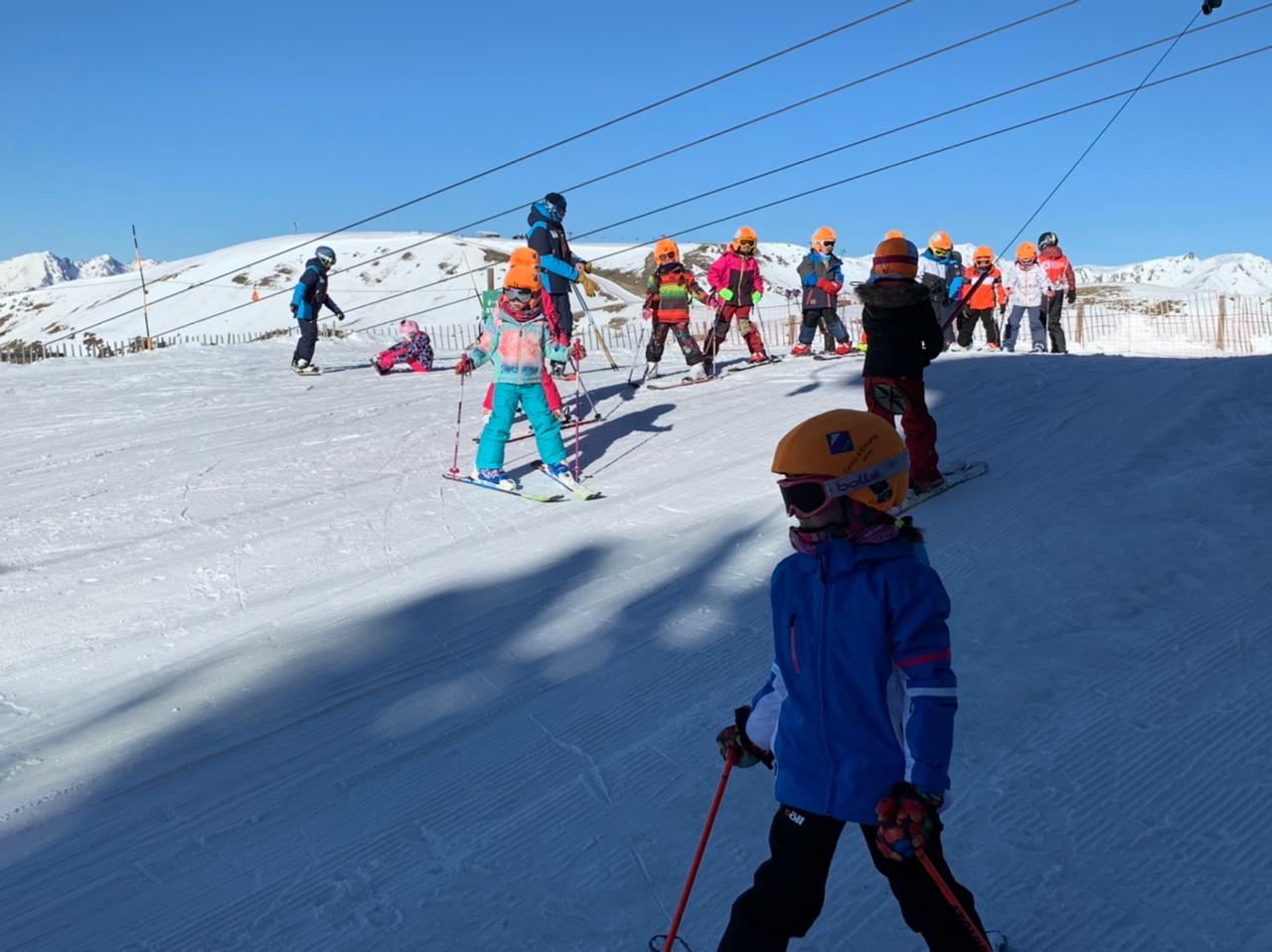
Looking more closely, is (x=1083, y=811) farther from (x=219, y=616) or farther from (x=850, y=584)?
(x=219, y=616)

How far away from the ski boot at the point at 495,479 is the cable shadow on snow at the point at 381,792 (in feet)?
9.40

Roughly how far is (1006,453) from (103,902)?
22.9ft

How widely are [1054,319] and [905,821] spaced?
49.8ft

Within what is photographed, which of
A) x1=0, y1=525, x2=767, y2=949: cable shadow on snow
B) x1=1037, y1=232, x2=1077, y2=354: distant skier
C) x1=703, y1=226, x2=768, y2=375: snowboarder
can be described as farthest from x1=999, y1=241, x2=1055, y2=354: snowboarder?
x1=0, y1=525, x2=767, y2=949: cable shadow on snow

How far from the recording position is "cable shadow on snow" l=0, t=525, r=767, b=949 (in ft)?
11.4

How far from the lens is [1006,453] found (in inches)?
335

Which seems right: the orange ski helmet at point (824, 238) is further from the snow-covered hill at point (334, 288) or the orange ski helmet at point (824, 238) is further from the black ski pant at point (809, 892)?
the snow-covered hill at point (334, 288)

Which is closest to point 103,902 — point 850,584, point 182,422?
point 850,584

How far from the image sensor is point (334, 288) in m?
50.1

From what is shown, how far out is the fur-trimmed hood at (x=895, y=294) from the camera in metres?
6.98

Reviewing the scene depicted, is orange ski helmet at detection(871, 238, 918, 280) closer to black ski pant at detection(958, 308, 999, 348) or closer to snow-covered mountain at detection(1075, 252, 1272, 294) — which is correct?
black ski pant at detection(958, 308, 999, 348)

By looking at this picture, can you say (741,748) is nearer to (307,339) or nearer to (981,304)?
(981,304)

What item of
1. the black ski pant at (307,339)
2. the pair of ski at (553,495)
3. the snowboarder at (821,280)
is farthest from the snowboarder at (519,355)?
the black ski pant at (307,339)

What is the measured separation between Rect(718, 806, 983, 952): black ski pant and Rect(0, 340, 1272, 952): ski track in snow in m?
0.65
